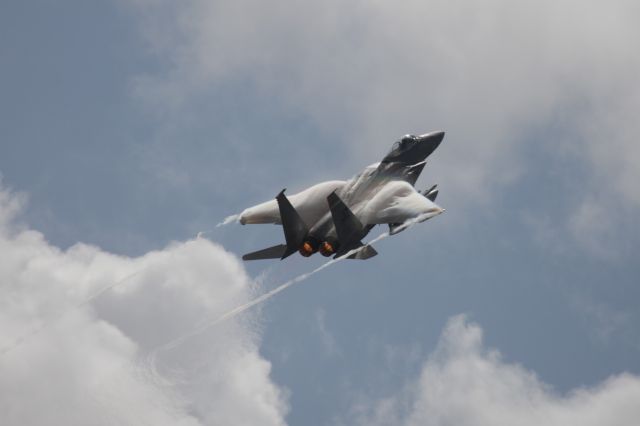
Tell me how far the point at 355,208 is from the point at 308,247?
355 cm

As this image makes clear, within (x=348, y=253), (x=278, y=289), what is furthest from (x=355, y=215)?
(x=278, y=289)

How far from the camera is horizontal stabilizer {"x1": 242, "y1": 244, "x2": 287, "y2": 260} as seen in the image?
39688mm

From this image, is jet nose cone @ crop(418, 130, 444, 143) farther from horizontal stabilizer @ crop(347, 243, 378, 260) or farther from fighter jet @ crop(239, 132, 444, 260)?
horizontal stabilizer @ crop(347, 243, 378, 260)

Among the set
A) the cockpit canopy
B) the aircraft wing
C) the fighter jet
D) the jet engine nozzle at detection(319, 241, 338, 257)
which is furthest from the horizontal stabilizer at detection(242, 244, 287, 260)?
the cockpit canopy

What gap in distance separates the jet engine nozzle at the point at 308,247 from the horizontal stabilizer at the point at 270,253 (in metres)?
2.47

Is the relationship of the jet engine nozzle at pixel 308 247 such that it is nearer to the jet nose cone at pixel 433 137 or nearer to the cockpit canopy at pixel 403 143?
the cockpit canopy at pixel 403 143

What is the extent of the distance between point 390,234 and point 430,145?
29.3 feet

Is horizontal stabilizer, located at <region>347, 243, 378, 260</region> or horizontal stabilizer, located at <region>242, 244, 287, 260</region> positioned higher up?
horizontal stabilizer, located at <region>242, 244, 287, 260</region>

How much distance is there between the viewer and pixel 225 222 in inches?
1679

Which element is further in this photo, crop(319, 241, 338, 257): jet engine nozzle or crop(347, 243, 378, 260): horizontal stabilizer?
crop(347, 243, 378, 260): horizontal stabilizer

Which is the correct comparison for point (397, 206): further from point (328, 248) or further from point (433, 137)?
point (433, 137)

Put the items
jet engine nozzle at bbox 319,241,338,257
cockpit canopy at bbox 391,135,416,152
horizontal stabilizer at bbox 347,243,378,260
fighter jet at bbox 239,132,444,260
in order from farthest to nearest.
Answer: cockpit canopy at bbox 391,135,416,152, horizontal stabilizer at bbox 347,243,378,260, jet engine nozzle at bbox 319,241,338,257, fighter jet at bbox 239,132,444,260

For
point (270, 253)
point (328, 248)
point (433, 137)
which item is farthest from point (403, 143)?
point (270, 253)

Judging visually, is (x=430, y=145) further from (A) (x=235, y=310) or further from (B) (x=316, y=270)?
(A) (x=235, y=310)
